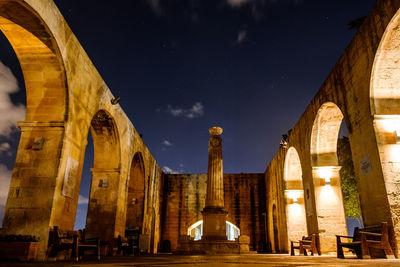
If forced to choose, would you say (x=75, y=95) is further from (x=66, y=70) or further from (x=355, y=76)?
(x=355, y=76)

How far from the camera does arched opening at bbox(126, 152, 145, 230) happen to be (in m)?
13.3

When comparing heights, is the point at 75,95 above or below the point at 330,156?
above

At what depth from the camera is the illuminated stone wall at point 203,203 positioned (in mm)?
17750

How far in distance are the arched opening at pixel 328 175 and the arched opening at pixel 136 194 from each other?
24.5 feet

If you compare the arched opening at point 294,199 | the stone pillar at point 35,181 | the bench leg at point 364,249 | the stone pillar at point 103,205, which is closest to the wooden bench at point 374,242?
the bench leg at point 364,249

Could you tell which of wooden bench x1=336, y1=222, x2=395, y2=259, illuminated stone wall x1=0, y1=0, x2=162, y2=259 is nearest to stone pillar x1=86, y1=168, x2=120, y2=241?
illuminated stone wall x1=0, y1=0, x2=162, y2=259

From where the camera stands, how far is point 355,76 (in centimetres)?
700

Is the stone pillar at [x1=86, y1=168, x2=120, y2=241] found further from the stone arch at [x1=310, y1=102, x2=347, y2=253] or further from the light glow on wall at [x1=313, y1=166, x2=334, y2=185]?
the light glow on wall at [x1=313, y1=166, x2=334, y2=185]

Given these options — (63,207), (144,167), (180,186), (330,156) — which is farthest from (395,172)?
(180,186)

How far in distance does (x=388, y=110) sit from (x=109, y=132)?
804 centimetres

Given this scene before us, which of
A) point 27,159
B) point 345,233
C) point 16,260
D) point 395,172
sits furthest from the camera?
point 345,233

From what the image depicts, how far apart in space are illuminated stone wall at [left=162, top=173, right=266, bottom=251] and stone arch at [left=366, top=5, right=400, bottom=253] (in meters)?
12.7

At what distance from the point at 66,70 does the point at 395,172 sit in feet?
23.7

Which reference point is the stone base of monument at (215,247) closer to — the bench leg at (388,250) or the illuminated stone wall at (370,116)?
the illuminated stone wall at (370,116)
